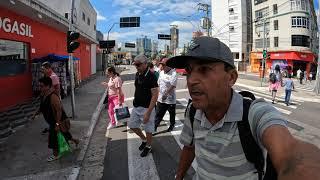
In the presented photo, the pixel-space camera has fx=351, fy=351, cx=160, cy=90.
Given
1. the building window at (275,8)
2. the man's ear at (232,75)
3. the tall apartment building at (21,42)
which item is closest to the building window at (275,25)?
the building window at (275,8)

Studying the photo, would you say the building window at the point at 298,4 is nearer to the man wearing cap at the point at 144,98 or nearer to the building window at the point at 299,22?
the building window at the point at 299,22

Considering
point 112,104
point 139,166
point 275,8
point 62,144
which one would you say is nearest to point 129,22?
point 275,8

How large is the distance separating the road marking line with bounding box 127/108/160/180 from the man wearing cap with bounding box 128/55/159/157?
20 cm

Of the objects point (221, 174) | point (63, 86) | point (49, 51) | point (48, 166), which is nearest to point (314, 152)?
point (221, 174)

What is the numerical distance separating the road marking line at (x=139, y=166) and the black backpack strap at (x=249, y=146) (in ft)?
12.7

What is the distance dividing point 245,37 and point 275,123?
67964 mm

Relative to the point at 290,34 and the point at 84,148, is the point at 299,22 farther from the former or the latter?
the point at 84,148

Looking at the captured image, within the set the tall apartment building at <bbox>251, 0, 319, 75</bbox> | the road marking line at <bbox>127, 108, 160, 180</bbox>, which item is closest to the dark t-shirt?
the road marking line at <bbox>127, 108, 160, 180</bbox>

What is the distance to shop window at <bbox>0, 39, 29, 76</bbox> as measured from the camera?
13.0 meters

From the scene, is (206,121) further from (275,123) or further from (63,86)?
(63,86)

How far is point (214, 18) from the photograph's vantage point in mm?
73875

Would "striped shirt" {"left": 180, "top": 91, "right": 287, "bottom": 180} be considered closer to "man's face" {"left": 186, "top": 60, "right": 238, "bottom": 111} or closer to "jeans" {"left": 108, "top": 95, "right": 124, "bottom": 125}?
"man's face" {"left": 186, "top": 60, "right": 238, "bottom": 111}

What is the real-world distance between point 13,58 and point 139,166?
385 inches

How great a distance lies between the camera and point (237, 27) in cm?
6750
